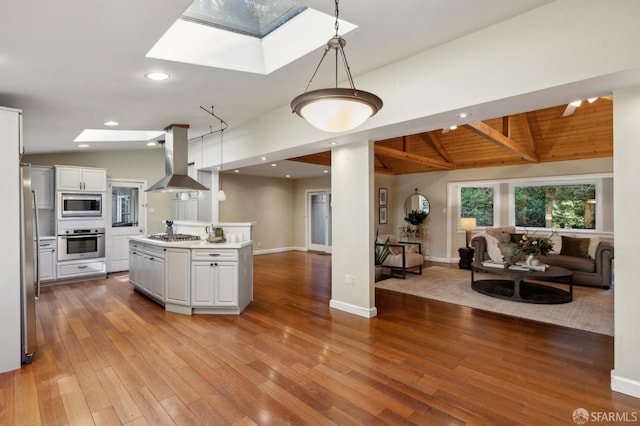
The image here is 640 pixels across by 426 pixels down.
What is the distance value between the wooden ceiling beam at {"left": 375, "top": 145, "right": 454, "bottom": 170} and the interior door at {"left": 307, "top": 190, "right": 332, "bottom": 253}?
3.23 m

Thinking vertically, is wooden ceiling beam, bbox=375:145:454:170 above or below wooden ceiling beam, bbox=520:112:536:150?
below

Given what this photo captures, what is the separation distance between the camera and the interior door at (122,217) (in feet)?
22.0

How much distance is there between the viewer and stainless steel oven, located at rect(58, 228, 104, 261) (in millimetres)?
5879

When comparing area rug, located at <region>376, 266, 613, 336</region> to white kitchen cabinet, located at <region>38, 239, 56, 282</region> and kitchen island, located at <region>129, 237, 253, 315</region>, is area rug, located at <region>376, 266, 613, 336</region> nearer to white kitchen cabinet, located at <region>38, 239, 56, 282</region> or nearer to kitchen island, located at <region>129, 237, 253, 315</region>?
kitchen island, located at <region>129, 237, 253, 315</region>

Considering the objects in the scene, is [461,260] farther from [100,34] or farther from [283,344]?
[100,34]

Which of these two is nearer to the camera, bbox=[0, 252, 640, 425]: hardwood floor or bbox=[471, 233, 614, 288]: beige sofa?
bbox=[0, 252, 640, 425]: hardwood floor

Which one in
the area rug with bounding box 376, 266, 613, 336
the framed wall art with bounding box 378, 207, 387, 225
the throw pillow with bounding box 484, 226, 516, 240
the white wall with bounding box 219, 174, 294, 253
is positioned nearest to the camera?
the area rug with bounding box 376, 266, 613, 336

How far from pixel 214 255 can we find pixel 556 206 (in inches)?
285

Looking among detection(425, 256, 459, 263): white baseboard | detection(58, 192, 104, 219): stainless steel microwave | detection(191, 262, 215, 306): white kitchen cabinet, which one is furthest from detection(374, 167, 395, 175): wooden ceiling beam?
detection(58, 192, 104, 219): stainless steel microwave

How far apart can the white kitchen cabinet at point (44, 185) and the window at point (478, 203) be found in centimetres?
895

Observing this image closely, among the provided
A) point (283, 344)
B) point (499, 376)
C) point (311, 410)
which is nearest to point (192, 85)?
point (283, 344)

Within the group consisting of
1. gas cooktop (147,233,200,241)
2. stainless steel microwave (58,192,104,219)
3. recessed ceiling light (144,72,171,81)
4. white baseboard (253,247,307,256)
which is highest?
recessed ceiling light (144,72,171,81)

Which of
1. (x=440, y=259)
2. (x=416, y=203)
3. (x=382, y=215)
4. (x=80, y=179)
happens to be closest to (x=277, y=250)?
(x=382, y=215)

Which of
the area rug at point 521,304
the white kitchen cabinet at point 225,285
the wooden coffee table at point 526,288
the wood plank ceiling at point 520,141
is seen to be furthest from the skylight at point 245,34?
the wooden coffee table at point 526,288
